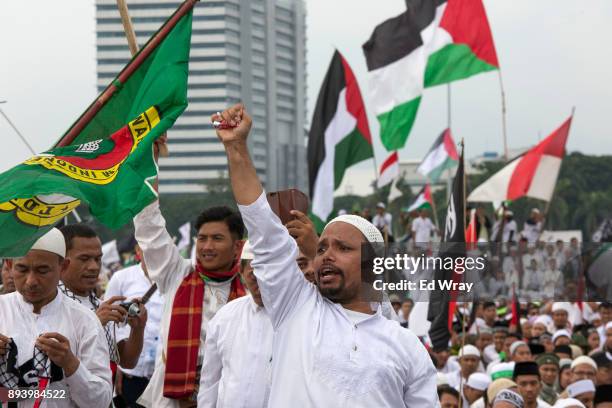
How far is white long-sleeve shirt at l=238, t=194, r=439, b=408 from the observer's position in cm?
456

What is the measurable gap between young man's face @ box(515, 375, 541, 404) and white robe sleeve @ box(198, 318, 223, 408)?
457cm

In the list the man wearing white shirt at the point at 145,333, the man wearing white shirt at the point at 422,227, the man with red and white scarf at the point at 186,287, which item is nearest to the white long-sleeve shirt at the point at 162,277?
the man with red and white scarf at the point at 186,287

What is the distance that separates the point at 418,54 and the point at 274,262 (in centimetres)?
1296

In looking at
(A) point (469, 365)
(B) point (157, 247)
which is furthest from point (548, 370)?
(B) point (157, 247)

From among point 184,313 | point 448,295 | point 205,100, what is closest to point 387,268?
point 448,295

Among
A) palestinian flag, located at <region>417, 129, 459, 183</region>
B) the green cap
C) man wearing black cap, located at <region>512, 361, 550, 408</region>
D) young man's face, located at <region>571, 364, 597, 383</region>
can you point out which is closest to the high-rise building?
palestinian flag, located at <region>417, 129, 459, 183</region>

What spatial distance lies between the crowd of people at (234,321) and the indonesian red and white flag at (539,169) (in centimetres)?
952

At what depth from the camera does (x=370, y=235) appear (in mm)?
4871

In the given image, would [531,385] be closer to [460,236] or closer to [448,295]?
[460,236]

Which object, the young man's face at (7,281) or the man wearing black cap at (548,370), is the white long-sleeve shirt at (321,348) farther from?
the man wearing black cap at (548,370)

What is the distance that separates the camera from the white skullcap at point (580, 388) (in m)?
10.7

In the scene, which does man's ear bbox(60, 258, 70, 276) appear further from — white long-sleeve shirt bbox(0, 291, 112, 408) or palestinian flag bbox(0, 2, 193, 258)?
palestinian flag bbox(0, 2, 193, 258)

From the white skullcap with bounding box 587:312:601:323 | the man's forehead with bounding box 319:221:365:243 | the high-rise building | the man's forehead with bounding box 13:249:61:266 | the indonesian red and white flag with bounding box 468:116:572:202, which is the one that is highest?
the high-rise building

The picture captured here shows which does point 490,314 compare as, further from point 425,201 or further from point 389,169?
point 425,201
